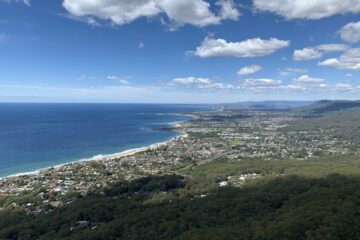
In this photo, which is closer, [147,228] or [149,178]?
[147,228]

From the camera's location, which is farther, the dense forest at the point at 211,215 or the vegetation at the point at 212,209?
the vegetation at the point at 212,209

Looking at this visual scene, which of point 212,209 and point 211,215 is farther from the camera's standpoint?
point 212,209

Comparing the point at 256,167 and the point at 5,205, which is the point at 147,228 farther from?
the point at 256,167

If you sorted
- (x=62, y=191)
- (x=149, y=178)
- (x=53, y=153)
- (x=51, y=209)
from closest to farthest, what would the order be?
(x=51, y=209), (x=62, y=191), (x=149, y=178), (x=53, y=153)

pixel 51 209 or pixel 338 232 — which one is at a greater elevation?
pixel 338 232

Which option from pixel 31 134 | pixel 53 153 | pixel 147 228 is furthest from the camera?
pixel 31 134

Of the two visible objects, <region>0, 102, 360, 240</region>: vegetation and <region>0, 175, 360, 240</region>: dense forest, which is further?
<region>0, 102, 360, 240</region>: vegetation

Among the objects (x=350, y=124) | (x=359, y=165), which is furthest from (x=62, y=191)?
(x=350, y=124)
